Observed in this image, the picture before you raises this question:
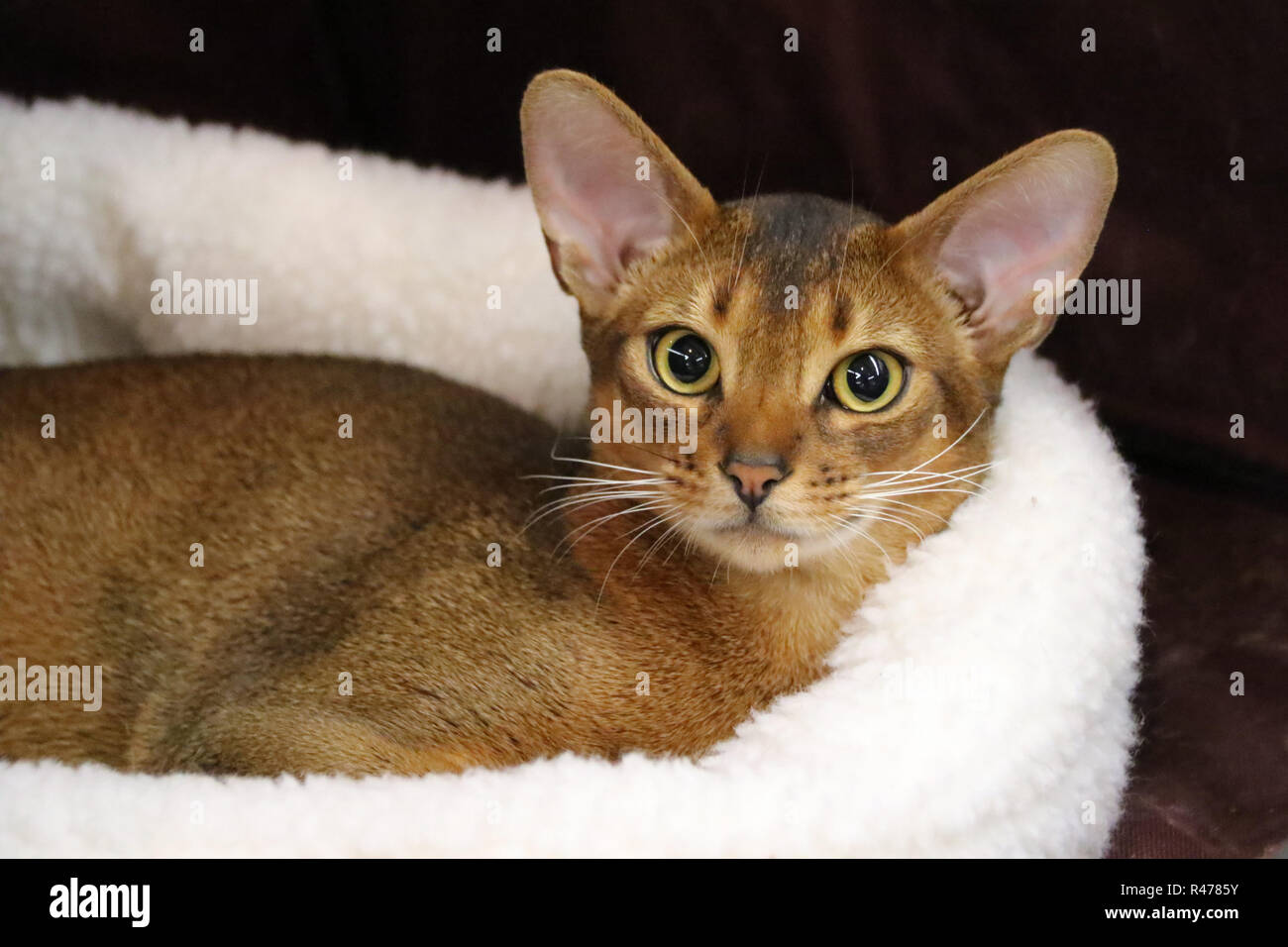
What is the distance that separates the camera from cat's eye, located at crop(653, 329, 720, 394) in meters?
1.54

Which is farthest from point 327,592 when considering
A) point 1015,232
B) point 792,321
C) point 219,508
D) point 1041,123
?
point 1041,123

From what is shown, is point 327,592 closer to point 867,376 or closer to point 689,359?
point 689,359

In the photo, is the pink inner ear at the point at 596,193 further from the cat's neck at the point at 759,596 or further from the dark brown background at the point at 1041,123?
the dark brown background at the point at 1041,123

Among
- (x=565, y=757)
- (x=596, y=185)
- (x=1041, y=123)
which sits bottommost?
(x=565, y=757)

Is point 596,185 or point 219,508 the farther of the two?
point 219,508

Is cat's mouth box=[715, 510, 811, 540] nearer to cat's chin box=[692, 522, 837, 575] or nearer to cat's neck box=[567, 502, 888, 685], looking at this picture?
cat's chin box=[692, 522, 837, 575]

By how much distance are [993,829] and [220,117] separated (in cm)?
189

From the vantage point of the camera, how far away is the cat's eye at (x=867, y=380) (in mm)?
1515

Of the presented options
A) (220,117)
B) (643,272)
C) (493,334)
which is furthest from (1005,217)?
(220,117)

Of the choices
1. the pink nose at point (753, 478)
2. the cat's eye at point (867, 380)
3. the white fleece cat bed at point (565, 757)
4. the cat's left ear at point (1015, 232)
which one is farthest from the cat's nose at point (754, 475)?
the cat's left ear at point (1015, 232)

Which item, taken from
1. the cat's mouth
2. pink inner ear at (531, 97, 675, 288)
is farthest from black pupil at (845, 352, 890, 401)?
pink inner ear at (531, 97, 675, 288)

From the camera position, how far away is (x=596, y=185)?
169cm

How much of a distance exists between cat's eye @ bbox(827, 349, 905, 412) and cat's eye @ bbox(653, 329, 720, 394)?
152mm

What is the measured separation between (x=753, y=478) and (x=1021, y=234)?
535 mm
